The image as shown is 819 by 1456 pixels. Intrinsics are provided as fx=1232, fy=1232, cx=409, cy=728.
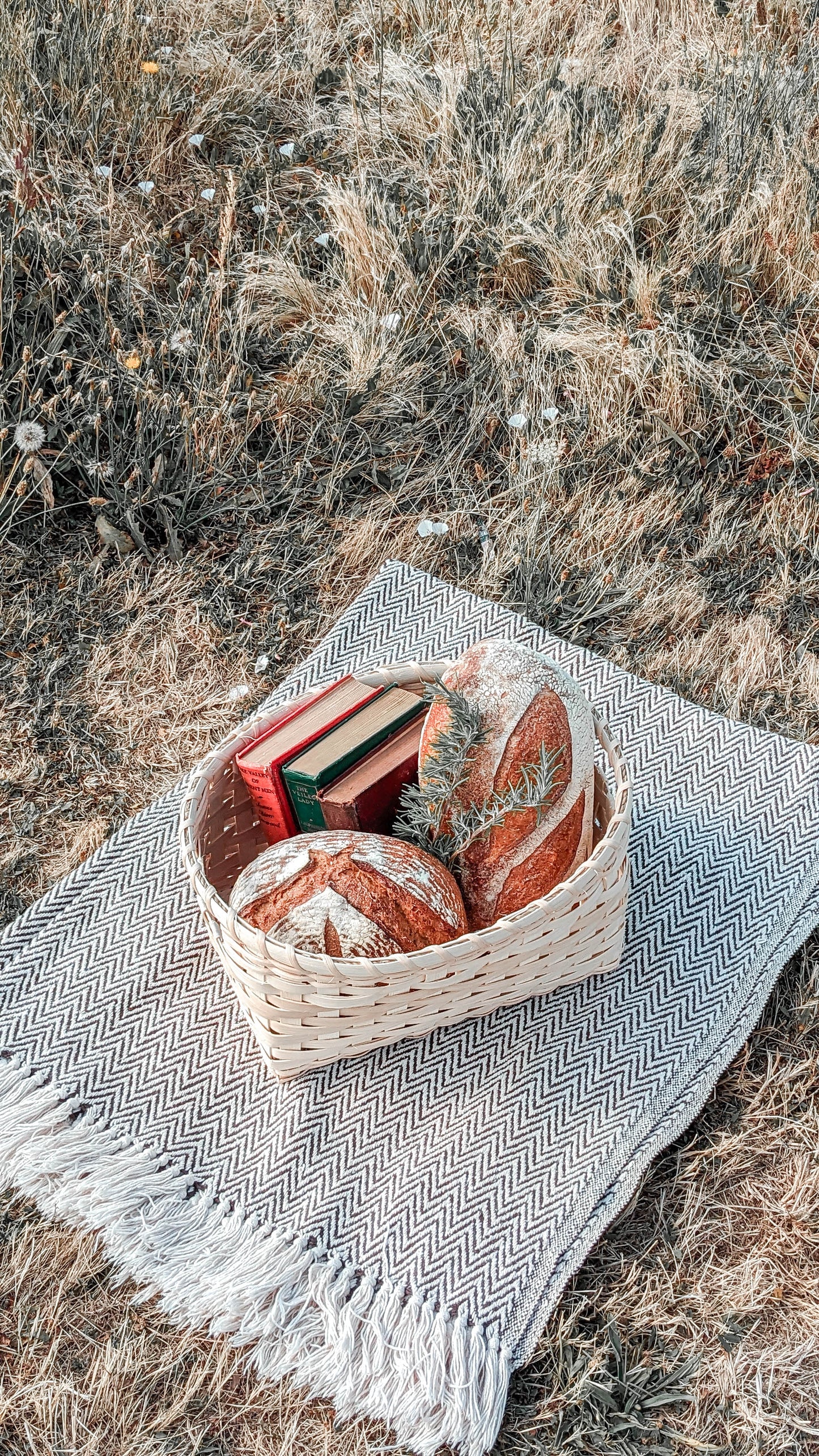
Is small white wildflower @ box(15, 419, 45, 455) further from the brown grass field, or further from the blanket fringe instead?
the blanket fringe

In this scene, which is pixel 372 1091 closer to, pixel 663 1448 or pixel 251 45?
pixel 663 1448

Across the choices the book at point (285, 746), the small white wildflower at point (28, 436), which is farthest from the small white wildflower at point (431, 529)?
the book at point (285, 746)

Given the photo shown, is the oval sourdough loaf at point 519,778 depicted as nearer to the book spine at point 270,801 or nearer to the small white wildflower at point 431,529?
the book spine at point 270,801

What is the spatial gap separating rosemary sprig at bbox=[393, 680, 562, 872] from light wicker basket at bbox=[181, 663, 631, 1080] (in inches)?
5.2

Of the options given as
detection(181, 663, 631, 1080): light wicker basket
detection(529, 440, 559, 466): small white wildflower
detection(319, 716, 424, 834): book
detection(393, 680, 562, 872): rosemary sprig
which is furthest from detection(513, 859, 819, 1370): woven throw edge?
detection(529, 440, 559, 466): small white wildflower

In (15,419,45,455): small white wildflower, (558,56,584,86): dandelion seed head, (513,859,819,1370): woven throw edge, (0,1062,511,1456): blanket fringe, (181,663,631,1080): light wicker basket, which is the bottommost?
(513,859,819,1370): woven throw edge

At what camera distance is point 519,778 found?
1.90 metres

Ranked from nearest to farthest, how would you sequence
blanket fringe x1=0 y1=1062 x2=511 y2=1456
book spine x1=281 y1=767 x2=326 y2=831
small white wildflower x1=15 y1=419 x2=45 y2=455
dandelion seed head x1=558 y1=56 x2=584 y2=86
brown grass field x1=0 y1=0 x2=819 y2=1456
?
blanket fringe x1=0 y1=1062 x2=511 y2=1456
book spine x1=281 y1=767 x2=326 y2=831
brown grass field x1=0 y1=0 x2=819 y2=1456
small white wildflower x1=15 y1=419 x2=45 y2=455
dandelion seed head x1=558 y1=56 x2=584 y2=86

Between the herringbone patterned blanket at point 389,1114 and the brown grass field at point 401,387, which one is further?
the brown grass field at point 401,387

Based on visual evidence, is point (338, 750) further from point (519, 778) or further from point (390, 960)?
point (390, 960)

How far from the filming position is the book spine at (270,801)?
6.57 ft

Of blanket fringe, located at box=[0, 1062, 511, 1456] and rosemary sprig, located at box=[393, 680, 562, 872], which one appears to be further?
rosemary sprig, located at box=[393, 680, 562, 872]

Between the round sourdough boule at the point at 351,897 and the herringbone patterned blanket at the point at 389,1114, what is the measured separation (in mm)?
330

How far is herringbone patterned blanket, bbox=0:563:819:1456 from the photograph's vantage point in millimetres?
1727
